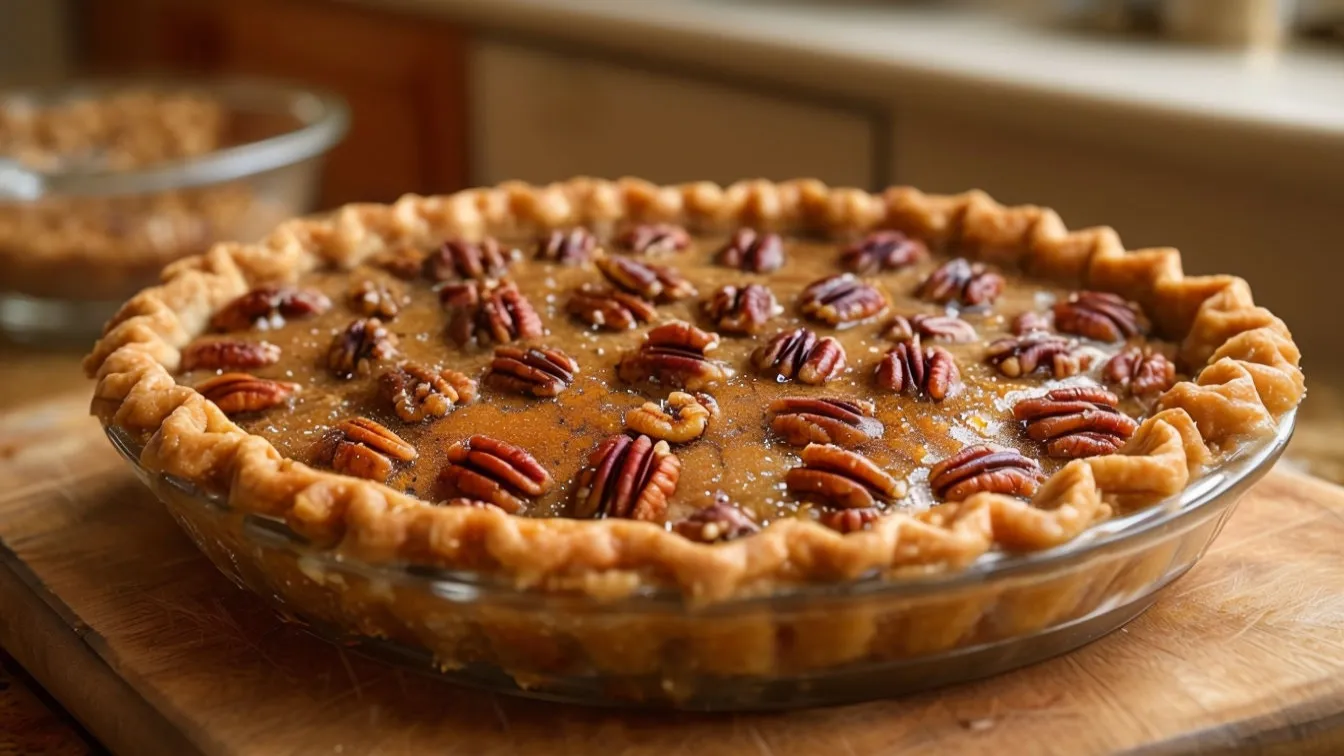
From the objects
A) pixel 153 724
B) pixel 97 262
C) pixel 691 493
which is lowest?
pixel 97 262

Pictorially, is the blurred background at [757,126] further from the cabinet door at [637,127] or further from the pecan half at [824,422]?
the pecan half at [824,422]

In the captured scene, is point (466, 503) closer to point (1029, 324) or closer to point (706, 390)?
point (706, 390)

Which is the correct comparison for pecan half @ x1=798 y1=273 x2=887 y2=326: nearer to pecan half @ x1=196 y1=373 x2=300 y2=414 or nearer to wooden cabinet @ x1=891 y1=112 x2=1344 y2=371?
pecan half @ x1=196 y1=373 x2=300 y2=414

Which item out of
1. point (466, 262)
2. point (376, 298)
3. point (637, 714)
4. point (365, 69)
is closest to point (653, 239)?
point (466, 262)

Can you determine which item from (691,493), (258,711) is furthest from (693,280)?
(258,711)

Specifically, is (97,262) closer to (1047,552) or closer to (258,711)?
(258,711)

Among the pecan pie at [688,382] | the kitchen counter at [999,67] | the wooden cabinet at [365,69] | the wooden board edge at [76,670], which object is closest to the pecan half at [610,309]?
the pecan pie at [688,382]
